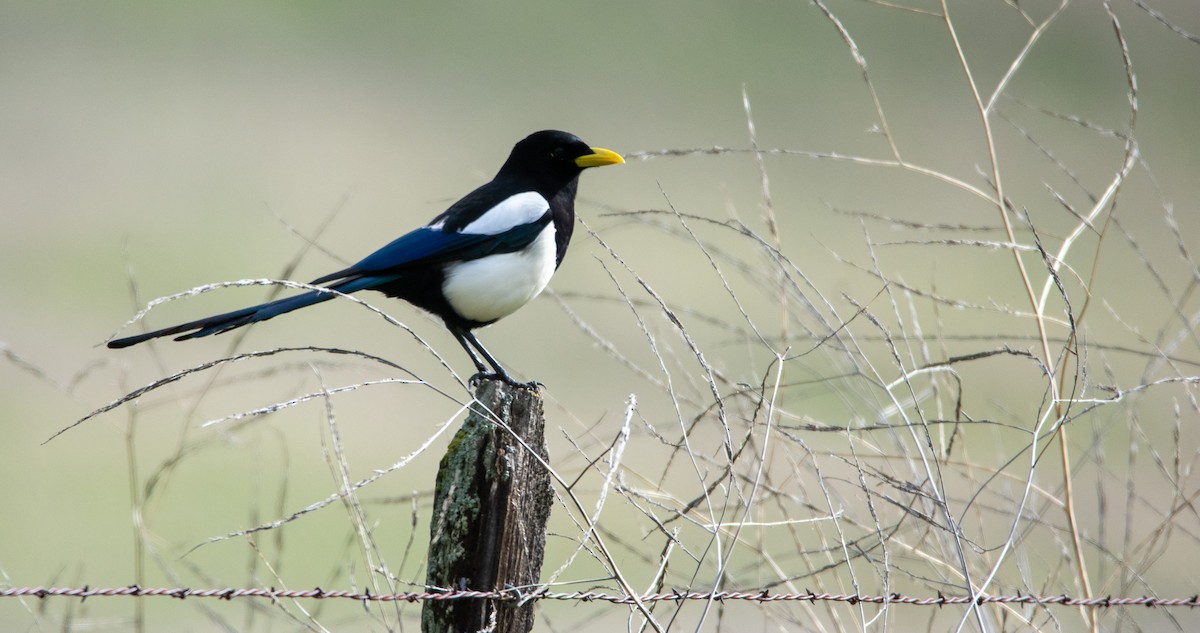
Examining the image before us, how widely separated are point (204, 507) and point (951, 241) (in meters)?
19.5

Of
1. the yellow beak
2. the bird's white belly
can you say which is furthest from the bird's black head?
the bird's white belly

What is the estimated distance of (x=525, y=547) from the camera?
7.23 feet

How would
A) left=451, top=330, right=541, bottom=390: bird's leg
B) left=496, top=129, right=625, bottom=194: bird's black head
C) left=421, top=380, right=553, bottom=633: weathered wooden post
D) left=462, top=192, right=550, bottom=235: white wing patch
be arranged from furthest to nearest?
left=496, top=129, right=625, bottom=194: bird's black head → left=462, top=192, right=550, bottom=235: white wing patch → left=451, top=330, right=541, bottom=390: bird's leg → left=421, top=380, right=553, bottom=633: weathered wooden post

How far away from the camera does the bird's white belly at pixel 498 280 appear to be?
144 inches

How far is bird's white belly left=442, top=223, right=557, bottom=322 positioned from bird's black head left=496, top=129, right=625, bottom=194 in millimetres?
374

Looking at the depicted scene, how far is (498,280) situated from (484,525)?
1.54 metres

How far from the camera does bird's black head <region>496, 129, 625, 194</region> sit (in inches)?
159

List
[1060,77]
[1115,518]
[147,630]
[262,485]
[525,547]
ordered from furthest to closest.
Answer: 1. [1060,77]
2. [262,485]
3. [1115,518]
4. [147,630]
5. [525,547]

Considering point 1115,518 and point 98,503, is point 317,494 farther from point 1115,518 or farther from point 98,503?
point 1115,518

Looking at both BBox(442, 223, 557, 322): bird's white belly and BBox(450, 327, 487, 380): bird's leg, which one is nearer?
BBox(442, 223, 557, 322): bird's white belly

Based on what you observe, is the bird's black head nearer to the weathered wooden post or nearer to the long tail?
the long tail

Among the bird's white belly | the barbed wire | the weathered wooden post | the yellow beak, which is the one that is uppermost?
the yellow beak

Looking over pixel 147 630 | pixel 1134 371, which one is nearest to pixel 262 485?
pixel 147 630

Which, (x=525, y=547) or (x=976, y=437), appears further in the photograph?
(x=976, y=437)
